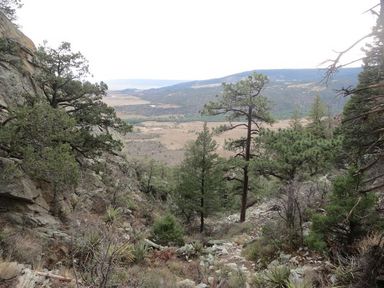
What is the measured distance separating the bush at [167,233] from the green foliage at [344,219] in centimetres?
729

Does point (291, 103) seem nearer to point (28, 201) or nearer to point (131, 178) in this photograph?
point (131, 178)

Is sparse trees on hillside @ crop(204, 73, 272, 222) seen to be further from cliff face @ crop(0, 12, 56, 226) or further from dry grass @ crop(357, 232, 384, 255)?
dry grass @ crop(357, 232, 384, 255)

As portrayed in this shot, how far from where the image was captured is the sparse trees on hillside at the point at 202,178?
2244 cm

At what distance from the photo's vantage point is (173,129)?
148500mm

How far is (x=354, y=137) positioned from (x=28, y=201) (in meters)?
14.3

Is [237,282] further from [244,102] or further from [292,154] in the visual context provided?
[244,102]

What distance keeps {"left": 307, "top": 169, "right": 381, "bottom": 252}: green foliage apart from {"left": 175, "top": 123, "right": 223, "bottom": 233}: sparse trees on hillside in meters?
12.4

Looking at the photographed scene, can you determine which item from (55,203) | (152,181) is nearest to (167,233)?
(55,203)

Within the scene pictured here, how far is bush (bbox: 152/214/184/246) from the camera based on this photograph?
52.8 feet

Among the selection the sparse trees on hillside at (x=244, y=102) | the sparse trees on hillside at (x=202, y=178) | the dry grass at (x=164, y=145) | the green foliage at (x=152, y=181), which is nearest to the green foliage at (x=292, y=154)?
the sparse trees on hillside at (x=244, y=102)

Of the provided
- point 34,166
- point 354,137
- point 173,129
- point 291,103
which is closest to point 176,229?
point 34,166

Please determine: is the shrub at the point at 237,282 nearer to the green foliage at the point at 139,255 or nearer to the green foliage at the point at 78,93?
the green foliage at the point at 139,255

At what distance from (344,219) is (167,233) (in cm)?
833

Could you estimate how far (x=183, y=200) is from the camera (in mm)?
22891
